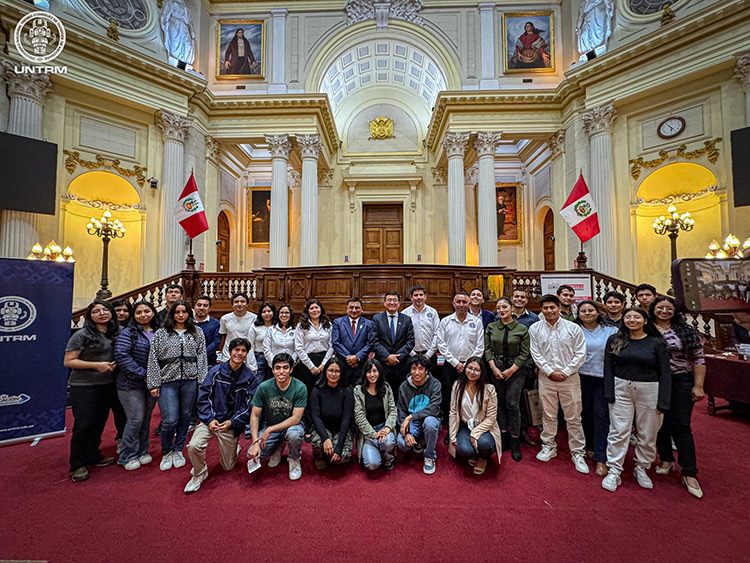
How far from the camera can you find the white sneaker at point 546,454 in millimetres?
3748

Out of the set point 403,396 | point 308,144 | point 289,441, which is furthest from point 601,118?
point 289,441

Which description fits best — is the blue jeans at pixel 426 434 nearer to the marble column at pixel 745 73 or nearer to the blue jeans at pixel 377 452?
the blue jeans at pixel 377 452

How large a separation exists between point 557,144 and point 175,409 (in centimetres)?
1460

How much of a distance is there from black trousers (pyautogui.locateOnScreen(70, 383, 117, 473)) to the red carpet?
18 cm

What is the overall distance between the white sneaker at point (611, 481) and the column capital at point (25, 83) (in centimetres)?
1457

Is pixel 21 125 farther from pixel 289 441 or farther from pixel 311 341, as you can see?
pixel 289 441

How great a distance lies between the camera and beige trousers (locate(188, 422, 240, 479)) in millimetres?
3211

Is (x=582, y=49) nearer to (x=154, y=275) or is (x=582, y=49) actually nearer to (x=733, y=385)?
(x=733, y=385)

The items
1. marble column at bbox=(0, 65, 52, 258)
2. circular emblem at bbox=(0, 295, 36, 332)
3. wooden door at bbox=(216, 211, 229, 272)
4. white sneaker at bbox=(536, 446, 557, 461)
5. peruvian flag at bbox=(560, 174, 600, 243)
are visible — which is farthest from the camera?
wooden door at bbox=(216, 211, 229, 272)

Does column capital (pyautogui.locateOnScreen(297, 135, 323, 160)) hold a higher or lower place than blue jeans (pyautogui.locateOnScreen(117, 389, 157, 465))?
→ higher

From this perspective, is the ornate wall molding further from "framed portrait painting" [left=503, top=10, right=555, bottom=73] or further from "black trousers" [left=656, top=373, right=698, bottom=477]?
"black trousers" [left=656, top=373, right=698, bottom=477]

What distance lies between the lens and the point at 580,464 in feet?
11.6

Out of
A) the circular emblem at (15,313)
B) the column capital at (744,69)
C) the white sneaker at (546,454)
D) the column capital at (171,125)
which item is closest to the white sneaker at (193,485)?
the circular emblem at (15,313)

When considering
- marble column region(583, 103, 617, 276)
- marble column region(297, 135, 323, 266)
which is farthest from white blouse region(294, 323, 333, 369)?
marble column region(583, 103, 617, 276)
